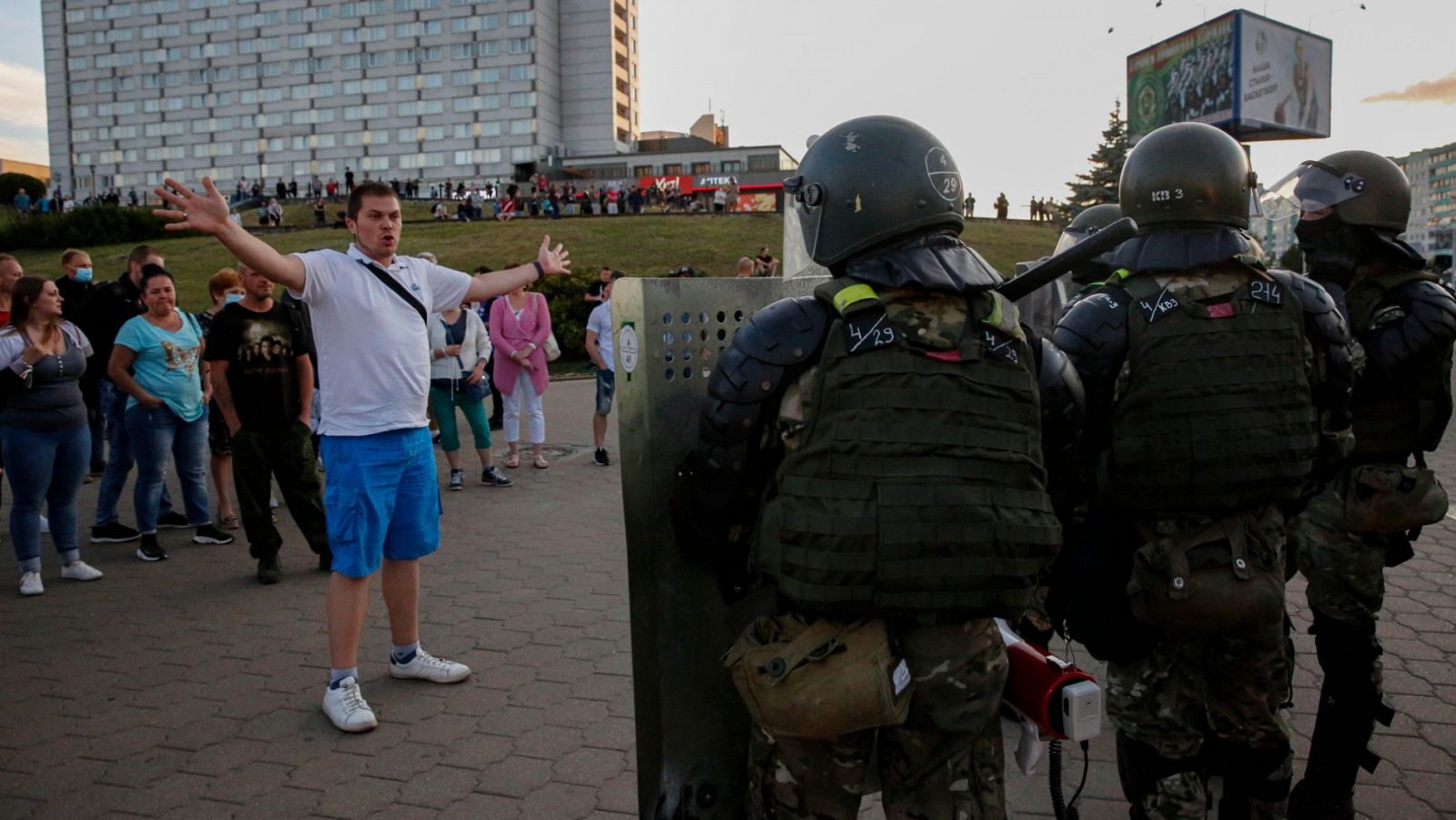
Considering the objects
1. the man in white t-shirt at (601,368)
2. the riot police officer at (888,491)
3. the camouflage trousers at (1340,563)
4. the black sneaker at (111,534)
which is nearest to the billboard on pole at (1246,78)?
the man in white t-shirt at (601,368)

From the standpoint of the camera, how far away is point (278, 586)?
6621 mm

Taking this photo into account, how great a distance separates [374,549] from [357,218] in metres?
1.38

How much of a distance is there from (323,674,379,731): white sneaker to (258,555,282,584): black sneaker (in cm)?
243

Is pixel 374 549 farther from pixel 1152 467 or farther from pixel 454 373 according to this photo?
pixel 454 373

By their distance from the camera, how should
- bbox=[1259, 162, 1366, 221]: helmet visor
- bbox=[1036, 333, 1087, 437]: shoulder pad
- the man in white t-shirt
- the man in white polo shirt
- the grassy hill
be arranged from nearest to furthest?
bbox=[1036, 333, 1087, 437]: shoulder pad
bbox=[1259, 162, 1366, 221]: helmet visor
the man in white polo shirt
the man in white t-shirt
the grassy hill

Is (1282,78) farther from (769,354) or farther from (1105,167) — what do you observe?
Result: (769,354)

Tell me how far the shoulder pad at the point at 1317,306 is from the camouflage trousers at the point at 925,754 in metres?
1.50

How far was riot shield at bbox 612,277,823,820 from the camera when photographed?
2.67 metres

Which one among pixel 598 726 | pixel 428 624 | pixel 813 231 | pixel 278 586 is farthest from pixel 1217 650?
pixel 278 586

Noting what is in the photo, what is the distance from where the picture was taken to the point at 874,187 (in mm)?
2488

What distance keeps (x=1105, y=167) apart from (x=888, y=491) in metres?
45.0

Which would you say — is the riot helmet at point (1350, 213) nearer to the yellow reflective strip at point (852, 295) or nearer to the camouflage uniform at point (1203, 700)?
the camouflage uniform at point (1203, 700)

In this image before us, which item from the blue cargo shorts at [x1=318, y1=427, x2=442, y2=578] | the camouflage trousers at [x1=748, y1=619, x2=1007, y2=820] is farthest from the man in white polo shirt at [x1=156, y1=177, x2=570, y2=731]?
the camouflage trousers at [x1=748, y1=619, x2=1007, y2=820]

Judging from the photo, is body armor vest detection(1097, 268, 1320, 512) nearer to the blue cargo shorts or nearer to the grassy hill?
the blue cargo shorts
